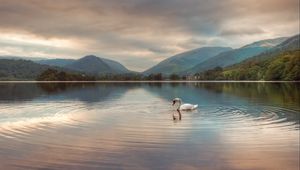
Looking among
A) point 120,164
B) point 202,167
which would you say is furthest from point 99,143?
point 202,167

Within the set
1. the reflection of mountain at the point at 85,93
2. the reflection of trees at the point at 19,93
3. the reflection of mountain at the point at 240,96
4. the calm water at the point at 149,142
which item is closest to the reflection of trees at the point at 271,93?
the reflection of mountain at the point at 240,96

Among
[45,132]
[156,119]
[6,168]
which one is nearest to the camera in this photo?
[6,168]

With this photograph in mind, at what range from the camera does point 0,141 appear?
18.3 metres

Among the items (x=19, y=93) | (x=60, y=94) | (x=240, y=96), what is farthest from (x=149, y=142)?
(x=19, y=93)

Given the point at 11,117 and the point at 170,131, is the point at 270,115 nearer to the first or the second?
the point at 170,131

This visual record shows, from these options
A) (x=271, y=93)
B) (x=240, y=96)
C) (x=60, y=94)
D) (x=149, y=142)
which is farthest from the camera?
(x=60, y=94)

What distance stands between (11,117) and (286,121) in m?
19.5

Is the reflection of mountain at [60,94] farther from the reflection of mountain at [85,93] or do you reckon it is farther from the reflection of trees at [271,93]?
the reflection of trees at [271,93]

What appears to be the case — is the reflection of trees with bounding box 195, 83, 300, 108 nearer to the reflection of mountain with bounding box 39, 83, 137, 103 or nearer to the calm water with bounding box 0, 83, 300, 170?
the calm water with bounding box 0, 83, 300, 170

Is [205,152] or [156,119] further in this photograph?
[156,119]

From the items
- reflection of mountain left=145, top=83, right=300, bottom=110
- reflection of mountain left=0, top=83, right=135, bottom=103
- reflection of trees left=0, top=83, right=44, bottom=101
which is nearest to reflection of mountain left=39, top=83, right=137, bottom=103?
reflection of mountain left=0, top=83, right=135, bottom=103

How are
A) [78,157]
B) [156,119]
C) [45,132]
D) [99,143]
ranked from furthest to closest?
[156,119], [45,132], [99,143], [78,157]

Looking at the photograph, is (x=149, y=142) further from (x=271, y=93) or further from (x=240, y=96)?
(x=271, y=93)

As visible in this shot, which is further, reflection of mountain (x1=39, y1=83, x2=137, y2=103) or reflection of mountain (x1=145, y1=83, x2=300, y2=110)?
reflection of mountain (x1=39, y1=83, x2=137, y2=103)
